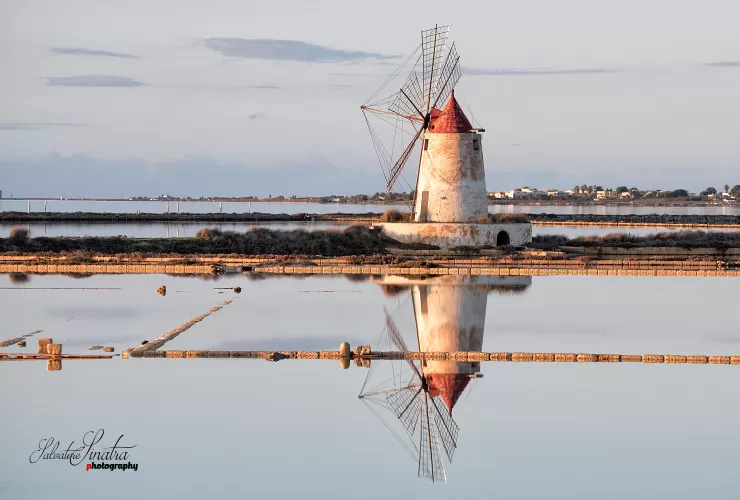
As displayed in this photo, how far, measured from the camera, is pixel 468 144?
26891 millimetres

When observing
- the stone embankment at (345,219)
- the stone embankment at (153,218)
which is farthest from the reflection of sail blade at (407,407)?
the stone embankment at (153,218)

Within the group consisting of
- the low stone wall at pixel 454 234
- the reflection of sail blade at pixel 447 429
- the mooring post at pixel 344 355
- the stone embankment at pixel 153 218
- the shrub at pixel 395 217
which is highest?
the shrub at pixel 395 217

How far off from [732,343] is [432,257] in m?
11.6

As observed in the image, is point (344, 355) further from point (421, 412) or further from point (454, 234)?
point (454, 234)

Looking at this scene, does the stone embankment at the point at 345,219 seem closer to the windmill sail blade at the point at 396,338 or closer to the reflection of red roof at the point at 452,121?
the reflection of red roof at the point at 452,121

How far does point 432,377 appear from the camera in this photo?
11.5 meters

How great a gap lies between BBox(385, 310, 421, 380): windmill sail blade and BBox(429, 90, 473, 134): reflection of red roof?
37.9 feet

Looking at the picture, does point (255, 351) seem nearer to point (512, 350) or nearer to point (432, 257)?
point (512, 350)

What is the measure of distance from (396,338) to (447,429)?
430 cm

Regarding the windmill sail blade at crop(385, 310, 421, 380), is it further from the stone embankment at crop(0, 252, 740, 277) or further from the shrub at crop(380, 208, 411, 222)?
the shrub at crop(380, 208, 411, 222)

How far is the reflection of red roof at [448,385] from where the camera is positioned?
35.2 ft

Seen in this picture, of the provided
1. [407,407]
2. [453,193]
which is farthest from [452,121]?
[407,407]

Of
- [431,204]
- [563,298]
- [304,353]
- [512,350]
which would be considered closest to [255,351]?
[304,353]

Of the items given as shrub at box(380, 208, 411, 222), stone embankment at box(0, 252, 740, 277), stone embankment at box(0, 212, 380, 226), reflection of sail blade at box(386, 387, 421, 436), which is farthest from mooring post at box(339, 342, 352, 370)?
stone embankment at box(0, 212, 380, 226)
